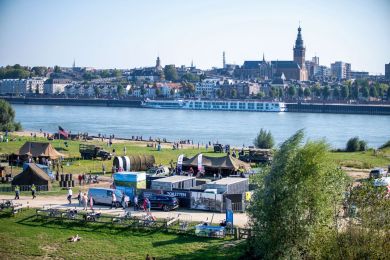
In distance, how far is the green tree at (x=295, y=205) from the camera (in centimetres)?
1191

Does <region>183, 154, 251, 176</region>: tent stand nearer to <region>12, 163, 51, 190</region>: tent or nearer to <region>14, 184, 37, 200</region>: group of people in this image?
<region>12, 163, 51, 190</region>: tent

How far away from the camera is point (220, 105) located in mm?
111688

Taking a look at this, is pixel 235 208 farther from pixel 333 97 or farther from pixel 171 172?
pixel 333 97

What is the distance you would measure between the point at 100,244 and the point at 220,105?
97.9 meters

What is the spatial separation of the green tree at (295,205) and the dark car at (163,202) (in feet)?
16.0

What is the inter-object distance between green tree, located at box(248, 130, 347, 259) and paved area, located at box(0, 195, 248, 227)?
317cm

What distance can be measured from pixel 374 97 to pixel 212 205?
366 feet

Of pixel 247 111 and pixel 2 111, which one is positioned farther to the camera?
pixel 247 111

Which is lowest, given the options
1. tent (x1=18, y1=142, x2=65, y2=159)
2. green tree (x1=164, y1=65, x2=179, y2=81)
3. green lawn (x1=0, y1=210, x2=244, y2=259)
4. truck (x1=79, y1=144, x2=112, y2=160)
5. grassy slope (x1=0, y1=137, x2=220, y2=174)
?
green lawn (x1=0, y1=210, x2=244, y2=259)

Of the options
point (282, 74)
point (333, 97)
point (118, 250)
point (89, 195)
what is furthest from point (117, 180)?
point (282, 74)

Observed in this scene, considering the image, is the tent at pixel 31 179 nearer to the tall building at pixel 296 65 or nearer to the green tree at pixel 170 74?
the tall building at pixel 296 65

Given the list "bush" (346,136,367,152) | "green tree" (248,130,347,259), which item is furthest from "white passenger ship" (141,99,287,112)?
"green tree" (248,130,347,259)

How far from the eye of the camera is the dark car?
685 inches

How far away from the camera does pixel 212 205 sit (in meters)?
17.5
